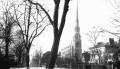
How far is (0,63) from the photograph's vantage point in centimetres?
1441

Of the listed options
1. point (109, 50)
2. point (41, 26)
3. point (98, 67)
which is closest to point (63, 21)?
point (41, 26)

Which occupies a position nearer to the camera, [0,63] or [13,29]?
[0,63]

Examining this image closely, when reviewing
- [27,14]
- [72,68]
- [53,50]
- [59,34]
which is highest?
[27,14]

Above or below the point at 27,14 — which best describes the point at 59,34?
below

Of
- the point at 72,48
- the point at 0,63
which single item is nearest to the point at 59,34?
the point at 0,63

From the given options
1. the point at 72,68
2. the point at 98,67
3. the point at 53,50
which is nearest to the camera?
the point at 53,50

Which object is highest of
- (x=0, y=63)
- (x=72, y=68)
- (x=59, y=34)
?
(x=59, y=34)

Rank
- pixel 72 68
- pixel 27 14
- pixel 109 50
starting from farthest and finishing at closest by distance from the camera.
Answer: pixel 109 50, pixel 72 68, pixel 27 14

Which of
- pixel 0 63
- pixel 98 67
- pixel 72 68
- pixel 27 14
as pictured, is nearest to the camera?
pixel 0 63

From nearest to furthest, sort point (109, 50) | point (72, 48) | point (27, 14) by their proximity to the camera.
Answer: point (27, 14) < point (109, 50) < point (72, 48)

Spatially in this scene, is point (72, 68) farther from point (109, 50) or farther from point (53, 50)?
point (109, 50)

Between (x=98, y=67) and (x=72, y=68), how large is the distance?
22.7ft

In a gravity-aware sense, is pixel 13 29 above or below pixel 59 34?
above

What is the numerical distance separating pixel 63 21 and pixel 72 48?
12820cm
